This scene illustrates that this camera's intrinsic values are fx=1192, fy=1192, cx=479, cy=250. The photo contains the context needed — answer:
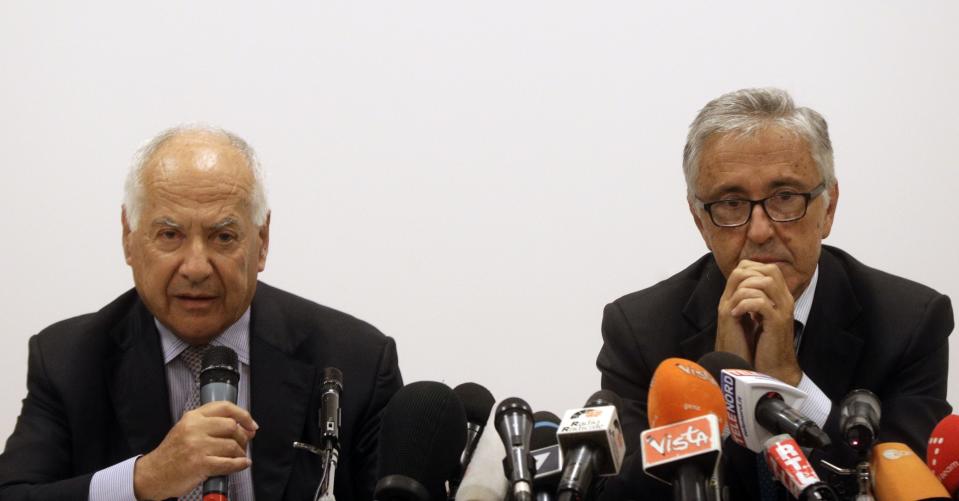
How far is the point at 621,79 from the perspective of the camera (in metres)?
4.81

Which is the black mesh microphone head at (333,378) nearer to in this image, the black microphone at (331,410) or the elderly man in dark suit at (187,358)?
the black microphone at (331,410)

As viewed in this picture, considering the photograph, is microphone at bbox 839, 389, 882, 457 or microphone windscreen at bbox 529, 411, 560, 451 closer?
microphone at bbox 839, 389, 882, 457

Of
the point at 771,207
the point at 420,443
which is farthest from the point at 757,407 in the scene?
the point at 771,207

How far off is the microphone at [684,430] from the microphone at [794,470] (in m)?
0.12

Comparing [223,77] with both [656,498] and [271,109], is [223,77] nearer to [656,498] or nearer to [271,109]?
[271,109]

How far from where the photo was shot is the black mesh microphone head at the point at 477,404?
314 centimetres

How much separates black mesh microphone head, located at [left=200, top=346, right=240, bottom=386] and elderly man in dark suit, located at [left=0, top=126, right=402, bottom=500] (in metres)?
0.58

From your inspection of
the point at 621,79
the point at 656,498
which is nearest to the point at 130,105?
the point at 621,79

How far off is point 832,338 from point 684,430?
148 centimetres

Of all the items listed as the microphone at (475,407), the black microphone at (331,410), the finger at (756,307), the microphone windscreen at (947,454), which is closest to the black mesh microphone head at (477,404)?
the microphone at (475,407)

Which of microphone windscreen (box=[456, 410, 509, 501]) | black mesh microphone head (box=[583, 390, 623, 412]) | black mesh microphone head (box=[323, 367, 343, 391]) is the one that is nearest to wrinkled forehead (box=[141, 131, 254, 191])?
black mesh microphone head (box=[323, 367, 343, 391])

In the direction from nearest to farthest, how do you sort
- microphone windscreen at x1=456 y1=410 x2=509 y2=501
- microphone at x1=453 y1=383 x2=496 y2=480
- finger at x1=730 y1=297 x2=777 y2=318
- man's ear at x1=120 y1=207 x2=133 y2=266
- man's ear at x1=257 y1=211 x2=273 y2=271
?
microphone windscreen at x1=456 y1=410 x2=509 y2=501, microphone at x1=453 y1=383 x2=496 y2=480, finger at x1=730 y1=297 x2=777 y2=318, man's ear at x1=120 y1=207 x2=133 y2=266, man's ear at x1=257 y1=211 x2=273 y2=271

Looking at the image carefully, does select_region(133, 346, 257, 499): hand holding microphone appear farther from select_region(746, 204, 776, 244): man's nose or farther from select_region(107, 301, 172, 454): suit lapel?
select_region(746, 204, 776, 244): man's nose

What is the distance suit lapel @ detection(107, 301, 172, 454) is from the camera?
3.62 metres
